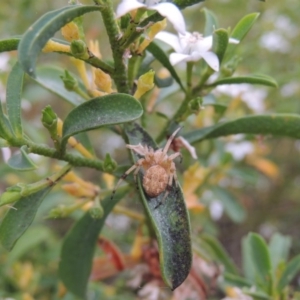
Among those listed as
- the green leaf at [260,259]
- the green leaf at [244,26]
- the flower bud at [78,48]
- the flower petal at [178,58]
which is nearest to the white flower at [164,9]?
the flower bud at [78,48]

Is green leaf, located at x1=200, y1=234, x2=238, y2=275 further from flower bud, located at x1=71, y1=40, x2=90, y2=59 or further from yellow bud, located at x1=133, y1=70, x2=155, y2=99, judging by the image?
flower bud, located at x1=71, y1=40, x2=90, y2=59

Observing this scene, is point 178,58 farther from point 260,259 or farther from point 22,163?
point 260,259

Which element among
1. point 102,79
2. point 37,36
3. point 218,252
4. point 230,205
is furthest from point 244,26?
point 230,205

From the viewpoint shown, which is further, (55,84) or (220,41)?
(55,84)

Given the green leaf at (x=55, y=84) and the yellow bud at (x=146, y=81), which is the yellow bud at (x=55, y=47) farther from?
the green leaf at (x=55, y=84)

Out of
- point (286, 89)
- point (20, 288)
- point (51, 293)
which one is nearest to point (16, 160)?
point (20, 288)

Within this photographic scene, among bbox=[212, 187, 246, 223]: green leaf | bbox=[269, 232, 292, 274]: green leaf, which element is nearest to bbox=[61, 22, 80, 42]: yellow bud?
bbox=[269, 232, 292, 274]: green leaf
